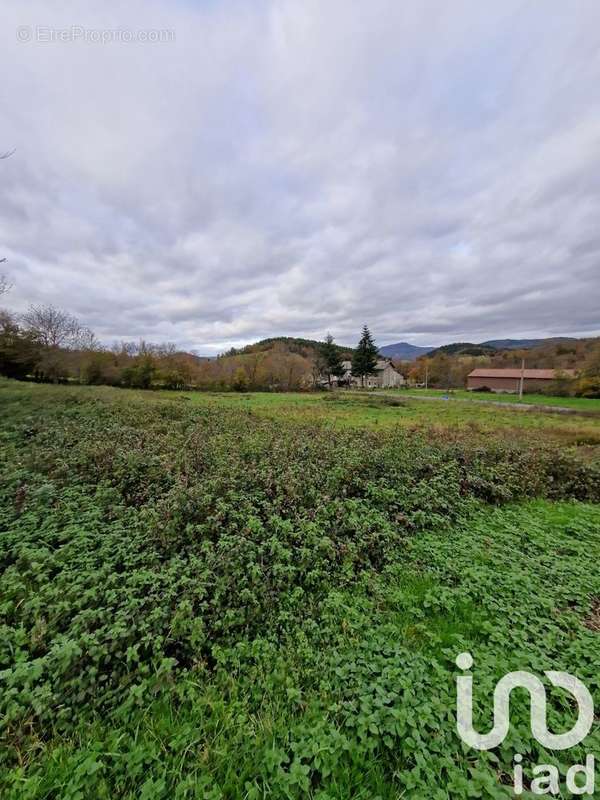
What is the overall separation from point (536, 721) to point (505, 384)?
219ft

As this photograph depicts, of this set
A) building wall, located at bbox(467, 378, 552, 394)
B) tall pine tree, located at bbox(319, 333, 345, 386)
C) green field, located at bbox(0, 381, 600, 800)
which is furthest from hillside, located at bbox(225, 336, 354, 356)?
green field, located at bbox(0, 381, 600, 800)

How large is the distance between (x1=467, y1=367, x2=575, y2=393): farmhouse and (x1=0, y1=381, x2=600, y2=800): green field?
5526 centimetres

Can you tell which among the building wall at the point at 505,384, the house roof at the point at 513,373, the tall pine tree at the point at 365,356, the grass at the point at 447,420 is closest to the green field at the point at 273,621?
the grass at the point at 447,420

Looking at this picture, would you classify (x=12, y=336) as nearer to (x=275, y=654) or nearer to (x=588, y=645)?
(x=275, y=654)

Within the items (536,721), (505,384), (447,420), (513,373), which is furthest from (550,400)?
(536,721)

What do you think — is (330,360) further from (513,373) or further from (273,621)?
→ (273,621)

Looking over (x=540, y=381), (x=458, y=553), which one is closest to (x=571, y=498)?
(x=458, y=553)

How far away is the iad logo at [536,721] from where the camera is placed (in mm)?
1942

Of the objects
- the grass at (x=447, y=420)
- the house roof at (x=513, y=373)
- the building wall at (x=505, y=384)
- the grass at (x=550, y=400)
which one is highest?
the house roof at (x=513, y=373)

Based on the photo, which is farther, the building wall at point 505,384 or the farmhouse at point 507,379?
the farmhouse at point 507,379

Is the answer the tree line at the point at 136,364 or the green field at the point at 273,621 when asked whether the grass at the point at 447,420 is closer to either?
the green field at the point at 273,621

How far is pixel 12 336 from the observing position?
32438mm

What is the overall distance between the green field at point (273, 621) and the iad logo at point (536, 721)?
0.21 ft

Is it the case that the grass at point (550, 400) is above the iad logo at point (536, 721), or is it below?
above
